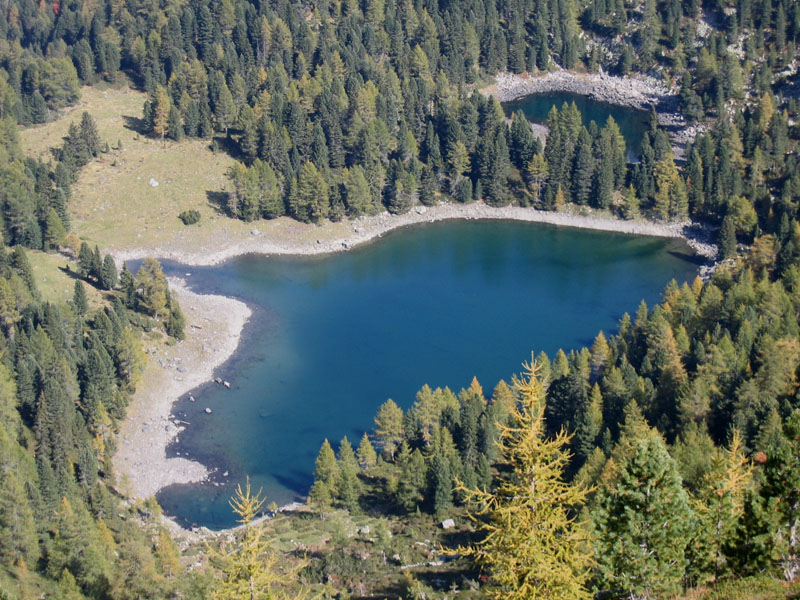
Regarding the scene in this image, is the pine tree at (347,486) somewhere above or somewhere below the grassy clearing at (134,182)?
below

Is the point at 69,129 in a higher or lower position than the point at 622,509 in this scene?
higher

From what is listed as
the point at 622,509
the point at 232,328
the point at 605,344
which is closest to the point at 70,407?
the point at 232,328

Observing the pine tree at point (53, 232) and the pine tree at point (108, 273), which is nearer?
the pine tree at point (108, 273)

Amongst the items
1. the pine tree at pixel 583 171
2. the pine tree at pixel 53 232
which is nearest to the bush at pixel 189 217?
the pine tree at pixel 53 232

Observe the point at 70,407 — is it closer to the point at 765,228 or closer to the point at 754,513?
the point at 754,513

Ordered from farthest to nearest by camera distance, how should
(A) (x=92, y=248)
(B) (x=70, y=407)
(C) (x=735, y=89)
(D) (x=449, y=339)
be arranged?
(C) (x=735, y=89) < (A) (x=92, y=248) < (D) (x=449, y=339) < (B) (x=70, y=407)

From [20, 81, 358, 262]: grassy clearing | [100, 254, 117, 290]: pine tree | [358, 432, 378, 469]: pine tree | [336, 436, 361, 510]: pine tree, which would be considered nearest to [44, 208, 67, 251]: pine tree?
[20, 81, 358, 262]: grassy clearing

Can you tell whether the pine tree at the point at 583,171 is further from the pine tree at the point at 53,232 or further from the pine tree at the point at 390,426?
the pine tree at the point at 53,232
